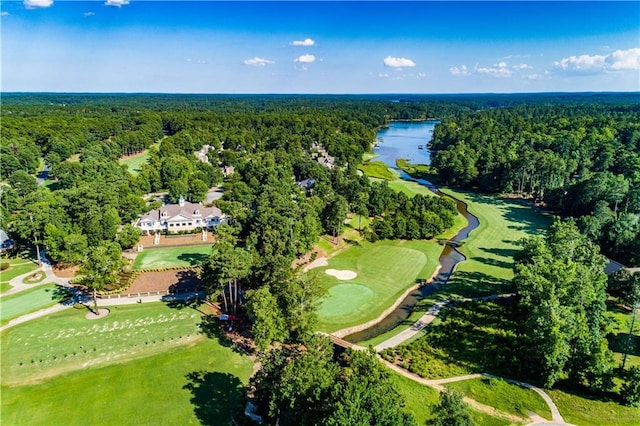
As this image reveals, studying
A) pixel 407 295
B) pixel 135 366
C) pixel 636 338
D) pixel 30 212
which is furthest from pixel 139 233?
pixel 636 338

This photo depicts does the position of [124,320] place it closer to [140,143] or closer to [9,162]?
[9,162]

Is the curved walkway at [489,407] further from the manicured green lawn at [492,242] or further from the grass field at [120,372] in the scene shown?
the manicured green lawn at [492,242]

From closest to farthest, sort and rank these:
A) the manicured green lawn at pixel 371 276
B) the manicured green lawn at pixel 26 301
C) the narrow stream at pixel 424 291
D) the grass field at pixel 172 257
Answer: the narrow stream at pixel 424 291 → the manicured green lawn at pixel 26 301 → the manicured green lawn at pixel 371 276 → the grass field at pixel 172 257

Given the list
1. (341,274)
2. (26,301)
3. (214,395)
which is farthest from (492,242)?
(26,301)

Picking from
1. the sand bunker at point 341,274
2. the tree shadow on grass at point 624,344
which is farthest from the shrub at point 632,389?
the sand bunker at point 341,274

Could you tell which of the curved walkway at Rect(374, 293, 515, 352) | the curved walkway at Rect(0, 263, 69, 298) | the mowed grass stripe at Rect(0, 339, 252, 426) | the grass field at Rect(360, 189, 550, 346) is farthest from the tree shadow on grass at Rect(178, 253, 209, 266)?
the curved walkway at Rect(374, 293, 515, 352)

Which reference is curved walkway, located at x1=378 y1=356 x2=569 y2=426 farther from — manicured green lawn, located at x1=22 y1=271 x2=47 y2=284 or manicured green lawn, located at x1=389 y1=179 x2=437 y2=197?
manicured green lawn, located at x1=389 y1=179 x2=437 y2=197
